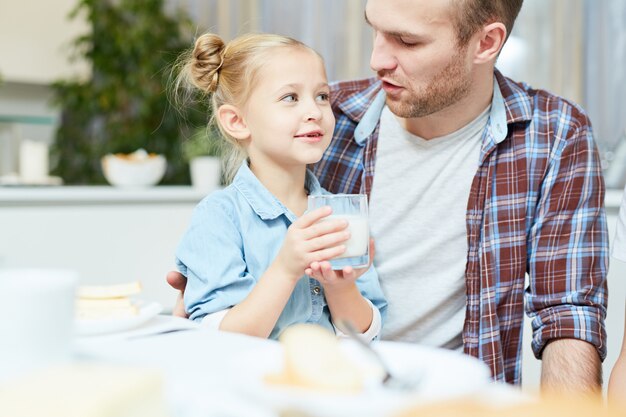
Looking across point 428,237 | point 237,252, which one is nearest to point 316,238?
point 237,252

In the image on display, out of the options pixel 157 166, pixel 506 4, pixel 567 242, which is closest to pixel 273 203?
pixel 567 242

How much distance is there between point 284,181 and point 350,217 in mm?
374

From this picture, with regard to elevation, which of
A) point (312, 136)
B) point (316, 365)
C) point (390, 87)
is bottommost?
point (316, 365)

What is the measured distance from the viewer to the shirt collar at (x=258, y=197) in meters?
1.43

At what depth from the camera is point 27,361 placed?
68cm

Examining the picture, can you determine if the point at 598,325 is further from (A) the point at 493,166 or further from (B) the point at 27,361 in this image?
(B) the point at 27,361

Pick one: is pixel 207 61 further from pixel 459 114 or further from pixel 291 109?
pixel 459 114

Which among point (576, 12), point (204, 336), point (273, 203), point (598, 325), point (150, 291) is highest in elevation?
point (576, 12)

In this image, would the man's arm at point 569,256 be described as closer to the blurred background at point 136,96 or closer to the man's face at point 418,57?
the man's face at point 418,57

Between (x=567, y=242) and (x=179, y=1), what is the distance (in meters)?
3.84

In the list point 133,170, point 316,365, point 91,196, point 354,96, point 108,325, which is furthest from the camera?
point 133,170

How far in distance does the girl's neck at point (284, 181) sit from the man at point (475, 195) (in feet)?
0.90

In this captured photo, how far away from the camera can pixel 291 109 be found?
144 centimetres

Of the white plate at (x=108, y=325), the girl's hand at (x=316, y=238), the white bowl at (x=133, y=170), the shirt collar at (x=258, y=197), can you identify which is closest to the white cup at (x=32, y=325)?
the white plate at (x=108, y=325)
